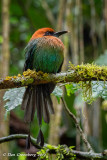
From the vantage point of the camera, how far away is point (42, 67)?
2.74m

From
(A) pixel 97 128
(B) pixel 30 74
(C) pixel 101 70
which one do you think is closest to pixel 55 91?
(B) pixel 30 74

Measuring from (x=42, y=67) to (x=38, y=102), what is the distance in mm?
382

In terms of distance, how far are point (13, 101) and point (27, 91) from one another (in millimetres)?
383

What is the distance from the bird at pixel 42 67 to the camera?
2.50m

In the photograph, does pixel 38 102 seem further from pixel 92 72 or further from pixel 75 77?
pixel 92 72

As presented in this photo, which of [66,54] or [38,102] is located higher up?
[66,54]

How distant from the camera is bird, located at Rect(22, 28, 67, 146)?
2504mm

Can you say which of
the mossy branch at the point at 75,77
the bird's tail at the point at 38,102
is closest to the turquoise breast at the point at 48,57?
the bird's tail at the point at 38,102

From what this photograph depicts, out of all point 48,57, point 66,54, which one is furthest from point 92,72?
point 66,54

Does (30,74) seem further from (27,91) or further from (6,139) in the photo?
(6,139)

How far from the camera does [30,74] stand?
7.43ft

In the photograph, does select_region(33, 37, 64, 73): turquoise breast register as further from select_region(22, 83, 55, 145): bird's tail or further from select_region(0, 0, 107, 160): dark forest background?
select_region(0, 0, 107, 160): dark forest background

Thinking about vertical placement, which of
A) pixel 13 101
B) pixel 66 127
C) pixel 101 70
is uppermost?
pixel 101 70

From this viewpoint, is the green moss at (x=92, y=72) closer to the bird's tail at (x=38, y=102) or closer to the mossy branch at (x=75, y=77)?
the mossy branch at (x=75, y=77)
